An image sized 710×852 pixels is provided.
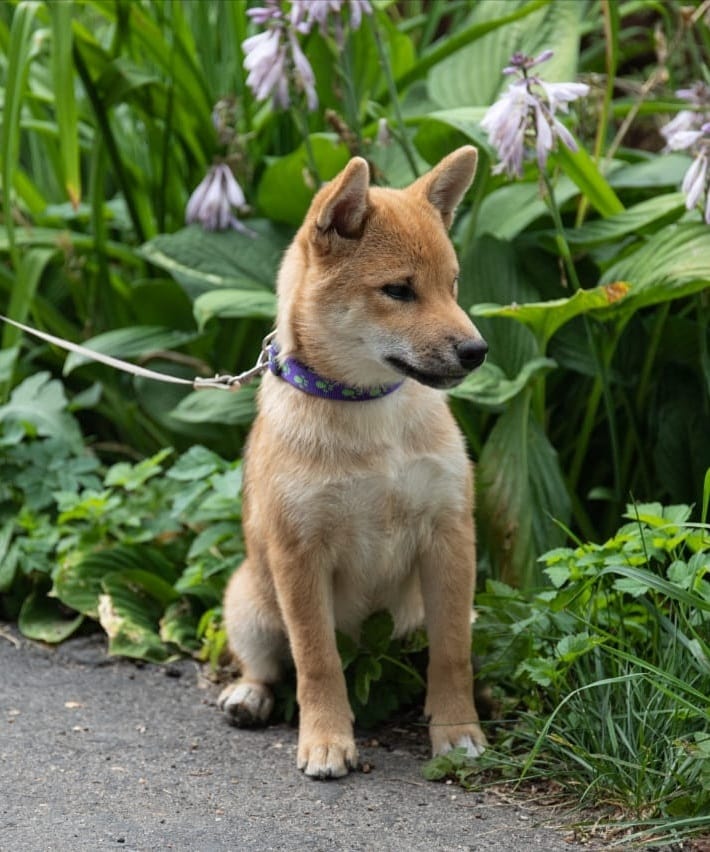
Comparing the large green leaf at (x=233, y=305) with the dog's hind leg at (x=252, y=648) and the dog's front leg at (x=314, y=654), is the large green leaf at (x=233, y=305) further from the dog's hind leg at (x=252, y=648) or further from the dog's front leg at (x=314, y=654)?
the dog's front leg at (x=314, y=654)

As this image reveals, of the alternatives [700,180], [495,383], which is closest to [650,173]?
[700,180]

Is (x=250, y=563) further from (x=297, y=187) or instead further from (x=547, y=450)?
(x=297, y=187)

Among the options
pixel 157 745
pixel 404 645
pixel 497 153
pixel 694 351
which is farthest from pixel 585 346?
pixel 157 745

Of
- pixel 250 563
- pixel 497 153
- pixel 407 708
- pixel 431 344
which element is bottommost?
pixel 407 708

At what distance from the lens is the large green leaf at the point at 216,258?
16.6 feet

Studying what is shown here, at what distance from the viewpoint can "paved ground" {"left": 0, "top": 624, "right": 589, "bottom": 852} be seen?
9.74 feet

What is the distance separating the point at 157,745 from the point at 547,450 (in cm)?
156

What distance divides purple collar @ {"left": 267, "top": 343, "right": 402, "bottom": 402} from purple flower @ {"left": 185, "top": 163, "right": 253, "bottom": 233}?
1.70 m

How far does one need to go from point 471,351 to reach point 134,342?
2392mm

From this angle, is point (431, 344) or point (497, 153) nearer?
point (431, 344)

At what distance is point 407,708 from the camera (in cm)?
398

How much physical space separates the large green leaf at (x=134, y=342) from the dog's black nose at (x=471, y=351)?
2.24 metres

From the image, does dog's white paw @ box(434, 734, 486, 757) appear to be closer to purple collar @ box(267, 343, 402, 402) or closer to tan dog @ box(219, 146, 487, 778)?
tan dog @ box(219, 146, 487, 778)

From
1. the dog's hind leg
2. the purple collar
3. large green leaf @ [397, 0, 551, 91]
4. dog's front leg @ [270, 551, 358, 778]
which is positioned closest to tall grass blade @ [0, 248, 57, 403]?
large green leaf @ [397, 0, 551, 91]
